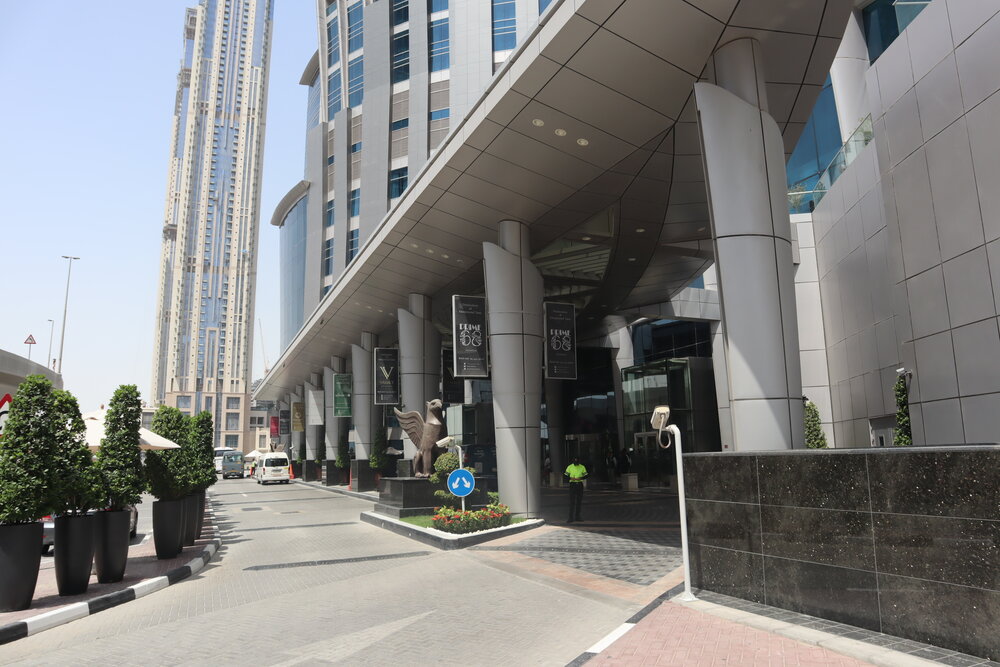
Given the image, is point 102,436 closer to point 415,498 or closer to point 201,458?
point 201,458

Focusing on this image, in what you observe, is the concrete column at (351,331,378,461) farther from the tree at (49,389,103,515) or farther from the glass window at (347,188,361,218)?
the glass window at (347,188,361,218)

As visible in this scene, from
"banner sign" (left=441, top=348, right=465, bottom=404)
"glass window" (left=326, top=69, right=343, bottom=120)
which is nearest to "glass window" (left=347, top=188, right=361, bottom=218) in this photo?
"glass window" (left=326, top=69, right=343, bottom=120)

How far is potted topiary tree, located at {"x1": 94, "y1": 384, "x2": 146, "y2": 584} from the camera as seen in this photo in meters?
10.9

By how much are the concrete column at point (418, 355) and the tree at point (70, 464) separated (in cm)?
1706

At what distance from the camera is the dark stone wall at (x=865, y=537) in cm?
566

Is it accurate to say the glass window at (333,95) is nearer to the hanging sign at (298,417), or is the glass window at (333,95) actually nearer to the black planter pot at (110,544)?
the hanging sign at (298,417)

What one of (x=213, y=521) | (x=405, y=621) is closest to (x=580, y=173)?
(x=405, y=621)

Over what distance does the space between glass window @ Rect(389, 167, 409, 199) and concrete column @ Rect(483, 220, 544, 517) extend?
36.4 m

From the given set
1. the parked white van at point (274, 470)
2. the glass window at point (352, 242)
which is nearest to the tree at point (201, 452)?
the parked white van at point (274, 470)

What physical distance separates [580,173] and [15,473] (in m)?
12.0

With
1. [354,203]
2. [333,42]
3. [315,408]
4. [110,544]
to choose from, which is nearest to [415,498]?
[110,544]

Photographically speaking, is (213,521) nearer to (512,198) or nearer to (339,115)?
(512,198)

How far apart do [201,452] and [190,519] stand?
1.64 meters

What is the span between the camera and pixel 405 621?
8.03m
